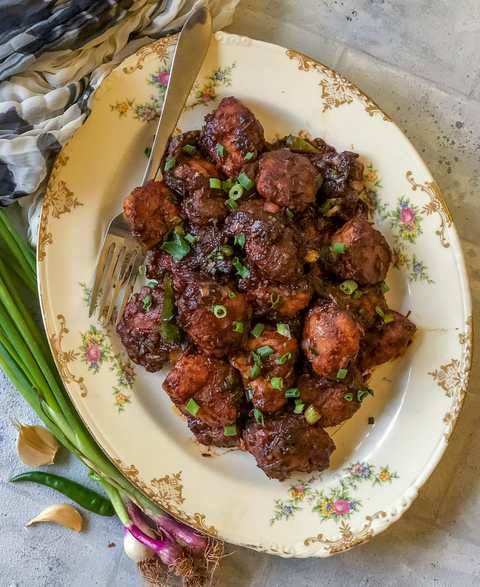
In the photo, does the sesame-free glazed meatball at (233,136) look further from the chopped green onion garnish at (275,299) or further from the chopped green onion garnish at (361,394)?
the chopped green onion garnish at (361,394)

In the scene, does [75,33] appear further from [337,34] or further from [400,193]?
[400,193]

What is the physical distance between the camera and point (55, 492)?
307cm

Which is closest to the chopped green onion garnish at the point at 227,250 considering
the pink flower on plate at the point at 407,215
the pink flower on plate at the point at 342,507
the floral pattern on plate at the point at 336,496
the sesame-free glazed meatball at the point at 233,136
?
the sesame-free glazed meatball at the point at 233,136

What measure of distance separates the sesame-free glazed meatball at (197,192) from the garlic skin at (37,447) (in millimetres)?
1308

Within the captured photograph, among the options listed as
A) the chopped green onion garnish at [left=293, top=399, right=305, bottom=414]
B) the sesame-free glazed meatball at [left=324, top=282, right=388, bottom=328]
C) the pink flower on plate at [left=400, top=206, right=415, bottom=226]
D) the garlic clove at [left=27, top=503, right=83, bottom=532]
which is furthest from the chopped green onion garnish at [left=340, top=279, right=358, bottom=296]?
the garlic clove at [left=27, top=503, right=83, bottom=532]

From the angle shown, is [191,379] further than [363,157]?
No

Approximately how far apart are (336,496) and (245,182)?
4.75 ft

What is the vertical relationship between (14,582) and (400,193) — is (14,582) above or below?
below

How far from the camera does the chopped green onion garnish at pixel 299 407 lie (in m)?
2.56

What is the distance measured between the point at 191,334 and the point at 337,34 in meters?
1.70

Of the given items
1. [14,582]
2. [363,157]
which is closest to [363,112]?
[363,157]

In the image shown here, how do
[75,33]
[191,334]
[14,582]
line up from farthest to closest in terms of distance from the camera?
1. [14,582]
2. [75,33]
3. [191,334]

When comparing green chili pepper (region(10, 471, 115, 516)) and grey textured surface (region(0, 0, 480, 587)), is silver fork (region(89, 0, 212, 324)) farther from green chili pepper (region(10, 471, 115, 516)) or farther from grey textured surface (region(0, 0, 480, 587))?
green chili pepper (region(10, 471, 115, 516))

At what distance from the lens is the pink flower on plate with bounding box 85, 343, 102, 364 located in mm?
2734
